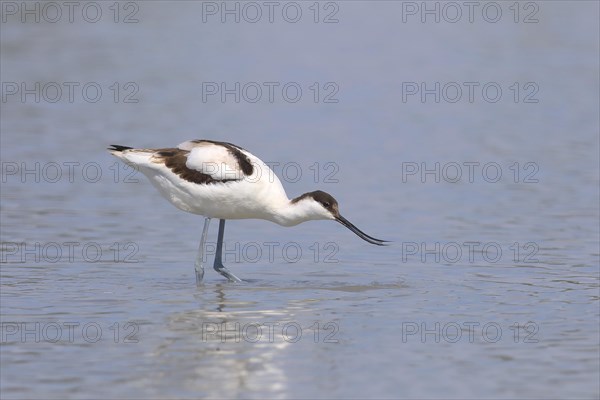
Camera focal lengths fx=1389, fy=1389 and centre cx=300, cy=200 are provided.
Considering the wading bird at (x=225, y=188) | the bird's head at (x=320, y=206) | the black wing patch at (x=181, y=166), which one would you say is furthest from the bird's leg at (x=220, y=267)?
the bird's head at (x=320, y=206)

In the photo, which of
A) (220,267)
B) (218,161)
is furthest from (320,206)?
(220,267)

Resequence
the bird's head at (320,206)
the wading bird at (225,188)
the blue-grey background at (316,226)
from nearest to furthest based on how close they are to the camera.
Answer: the blue-grey background at (316,226) < the bird's head at (320,206) < the wading bird at (225,188)

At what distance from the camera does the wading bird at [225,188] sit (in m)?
11.6

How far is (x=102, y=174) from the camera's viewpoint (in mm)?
16703

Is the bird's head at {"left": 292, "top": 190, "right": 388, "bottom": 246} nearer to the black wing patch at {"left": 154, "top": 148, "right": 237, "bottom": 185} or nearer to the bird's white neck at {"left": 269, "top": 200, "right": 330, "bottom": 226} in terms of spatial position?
the bird's white neck at {"left": 269, "top": 200, "right": 330, "bottom": 226}

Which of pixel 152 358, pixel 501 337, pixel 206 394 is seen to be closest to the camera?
pixel 206 394

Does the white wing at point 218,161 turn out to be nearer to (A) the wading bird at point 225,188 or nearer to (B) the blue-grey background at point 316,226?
(A) the wading bird at point 225,188

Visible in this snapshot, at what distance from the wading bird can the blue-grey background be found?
59 cm

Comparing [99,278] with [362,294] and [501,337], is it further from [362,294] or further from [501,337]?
[501,337]

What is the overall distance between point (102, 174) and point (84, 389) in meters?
8.71

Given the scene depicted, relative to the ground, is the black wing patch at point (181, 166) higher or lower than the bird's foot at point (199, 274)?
higher

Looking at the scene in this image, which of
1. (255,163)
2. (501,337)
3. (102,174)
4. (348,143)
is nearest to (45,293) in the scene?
(255,163)

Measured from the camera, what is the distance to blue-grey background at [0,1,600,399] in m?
8.91

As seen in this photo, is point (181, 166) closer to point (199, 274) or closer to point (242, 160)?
point (242, 160)
